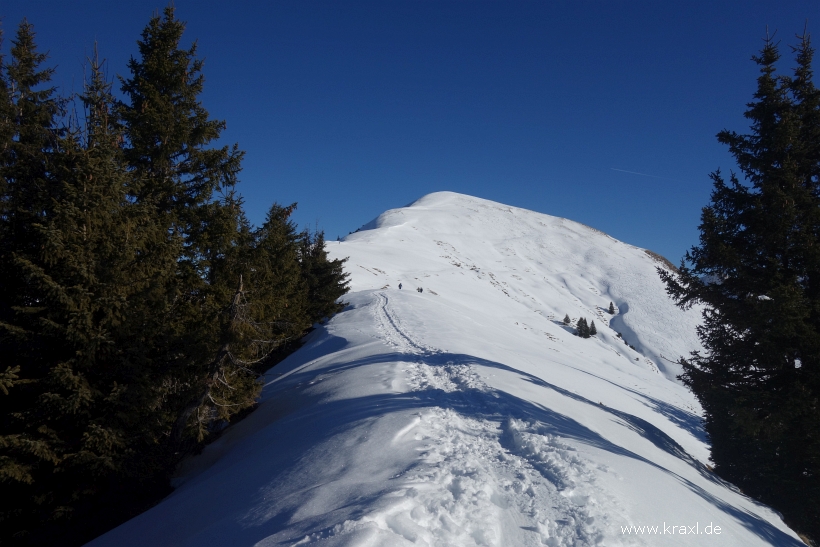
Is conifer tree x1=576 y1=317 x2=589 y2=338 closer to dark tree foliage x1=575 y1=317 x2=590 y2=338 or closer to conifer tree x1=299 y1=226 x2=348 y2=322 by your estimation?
dark tree foliage x1=575 y1=317 x2=590 y2=338

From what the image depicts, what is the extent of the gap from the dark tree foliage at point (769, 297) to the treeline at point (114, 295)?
1169 centimetres

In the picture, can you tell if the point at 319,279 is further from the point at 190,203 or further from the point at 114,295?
the point at 114,295

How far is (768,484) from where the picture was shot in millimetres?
10359

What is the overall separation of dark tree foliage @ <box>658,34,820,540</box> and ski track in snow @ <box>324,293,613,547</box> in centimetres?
597

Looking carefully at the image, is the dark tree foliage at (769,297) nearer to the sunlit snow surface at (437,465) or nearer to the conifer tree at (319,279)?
the sunlit snow surface at (437,465)

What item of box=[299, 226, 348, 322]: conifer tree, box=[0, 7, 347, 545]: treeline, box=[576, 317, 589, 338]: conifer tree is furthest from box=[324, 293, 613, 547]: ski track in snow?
box=[576, 317, 589, 338]: conifer tree

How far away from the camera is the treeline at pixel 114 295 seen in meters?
7.51

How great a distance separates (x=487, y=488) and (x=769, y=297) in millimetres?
9111

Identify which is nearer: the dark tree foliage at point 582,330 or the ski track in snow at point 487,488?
the ski track in snow at point 487,488

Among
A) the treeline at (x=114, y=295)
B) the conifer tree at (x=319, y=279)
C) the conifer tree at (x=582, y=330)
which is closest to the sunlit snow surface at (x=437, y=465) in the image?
the treeline at (x=114, y=295)

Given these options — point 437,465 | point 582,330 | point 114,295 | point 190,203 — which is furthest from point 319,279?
point 582,330

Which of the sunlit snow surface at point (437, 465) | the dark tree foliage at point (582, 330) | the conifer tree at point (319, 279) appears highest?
the conifer tree at point (319, 279)

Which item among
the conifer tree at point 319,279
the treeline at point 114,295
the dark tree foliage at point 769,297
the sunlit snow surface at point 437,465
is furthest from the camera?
the conifer tree at point 319,279

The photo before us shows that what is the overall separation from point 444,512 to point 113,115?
12.8 metres
